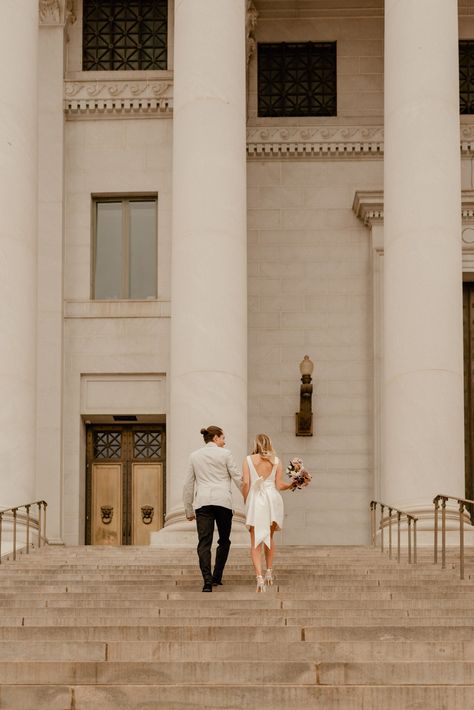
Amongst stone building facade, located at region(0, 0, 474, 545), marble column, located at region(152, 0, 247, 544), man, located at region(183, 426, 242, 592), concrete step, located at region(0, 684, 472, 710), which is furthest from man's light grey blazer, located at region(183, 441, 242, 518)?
stone building facade, located at region(0, 0, 474, 545)

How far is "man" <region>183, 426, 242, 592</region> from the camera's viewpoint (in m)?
19.1

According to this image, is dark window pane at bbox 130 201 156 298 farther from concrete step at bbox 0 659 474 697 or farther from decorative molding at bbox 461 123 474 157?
concrete step at bbox 0 659 474 697

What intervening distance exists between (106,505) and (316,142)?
345 inches

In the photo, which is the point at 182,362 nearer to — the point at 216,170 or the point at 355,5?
the point at 216,170

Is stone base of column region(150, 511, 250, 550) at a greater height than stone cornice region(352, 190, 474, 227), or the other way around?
stone cornice region(352, 190, 474, 227)

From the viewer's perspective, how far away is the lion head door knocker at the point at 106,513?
105 feet

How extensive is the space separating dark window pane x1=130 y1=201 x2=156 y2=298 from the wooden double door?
2.86 meters

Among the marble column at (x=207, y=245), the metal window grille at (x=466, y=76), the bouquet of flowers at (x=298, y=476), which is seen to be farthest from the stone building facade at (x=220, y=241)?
the bouquet of flowers at (x=298, y=476)

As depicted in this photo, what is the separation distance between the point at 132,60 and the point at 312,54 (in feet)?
13.0

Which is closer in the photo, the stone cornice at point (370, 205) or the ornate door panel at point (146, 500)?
the ornate door panel at point (146, 500)

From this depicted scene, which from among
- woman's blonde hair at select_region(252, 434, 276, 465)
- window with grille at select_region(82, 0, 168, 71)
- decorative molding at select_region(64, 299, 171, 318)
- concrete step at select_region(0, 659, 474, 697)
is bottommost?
concrete step at select_region(0, 659, 474, 697)

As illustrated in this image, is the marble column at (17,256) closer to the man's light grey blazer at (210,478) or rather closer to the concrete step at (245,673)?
the man's light grey blazer at (210,478)

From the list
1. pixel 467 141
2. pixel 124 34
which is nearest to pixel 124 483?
pixel 124 34

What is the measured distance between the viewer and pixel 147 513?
3203cm
